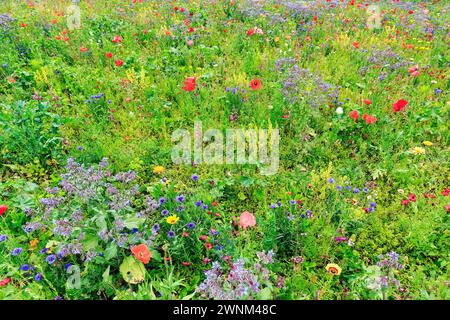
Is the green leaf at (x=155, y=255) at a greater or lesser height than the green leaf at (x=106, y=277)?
greater

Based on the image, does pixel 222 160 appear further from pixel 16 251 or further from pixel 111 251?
pixel 16 251

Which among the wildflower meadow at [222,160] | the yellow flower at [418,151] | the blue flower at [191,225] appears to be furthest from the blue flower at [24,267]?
the yellow flower at [418,151]

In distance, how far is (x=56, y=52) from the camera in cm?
554

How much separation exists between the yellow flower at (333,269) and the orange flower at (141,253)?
1.45 meters

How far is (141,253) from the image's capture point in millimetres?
2455

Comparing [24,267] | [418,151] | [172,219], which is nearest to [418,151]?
[418,151]

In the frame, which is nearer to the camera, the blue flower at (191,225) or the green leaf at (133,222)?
the green leaf at (133,222)

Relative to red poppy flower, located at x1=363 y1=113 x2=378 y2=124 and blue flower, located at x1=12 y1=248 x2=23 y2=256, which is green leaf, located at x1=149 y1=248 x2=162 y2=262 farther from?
red poppy flower, located at x1=363 y1=113 x2=378 y2=124

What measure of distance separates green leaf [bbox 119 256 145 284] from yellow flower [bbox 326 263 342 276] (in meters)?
1.51

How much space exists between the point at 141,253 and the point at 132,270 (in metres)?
0.23

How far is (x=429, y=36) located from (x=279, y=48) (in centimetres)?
303

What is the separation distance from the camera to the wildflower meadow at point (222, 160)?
2.60 meters

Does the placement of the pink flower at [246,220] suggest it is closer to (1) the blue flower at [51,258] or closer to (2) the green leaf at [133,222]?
(2) the green leaf at [133,222]

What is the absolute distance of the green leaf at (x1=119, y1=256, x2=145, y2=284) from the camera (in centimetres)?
253
